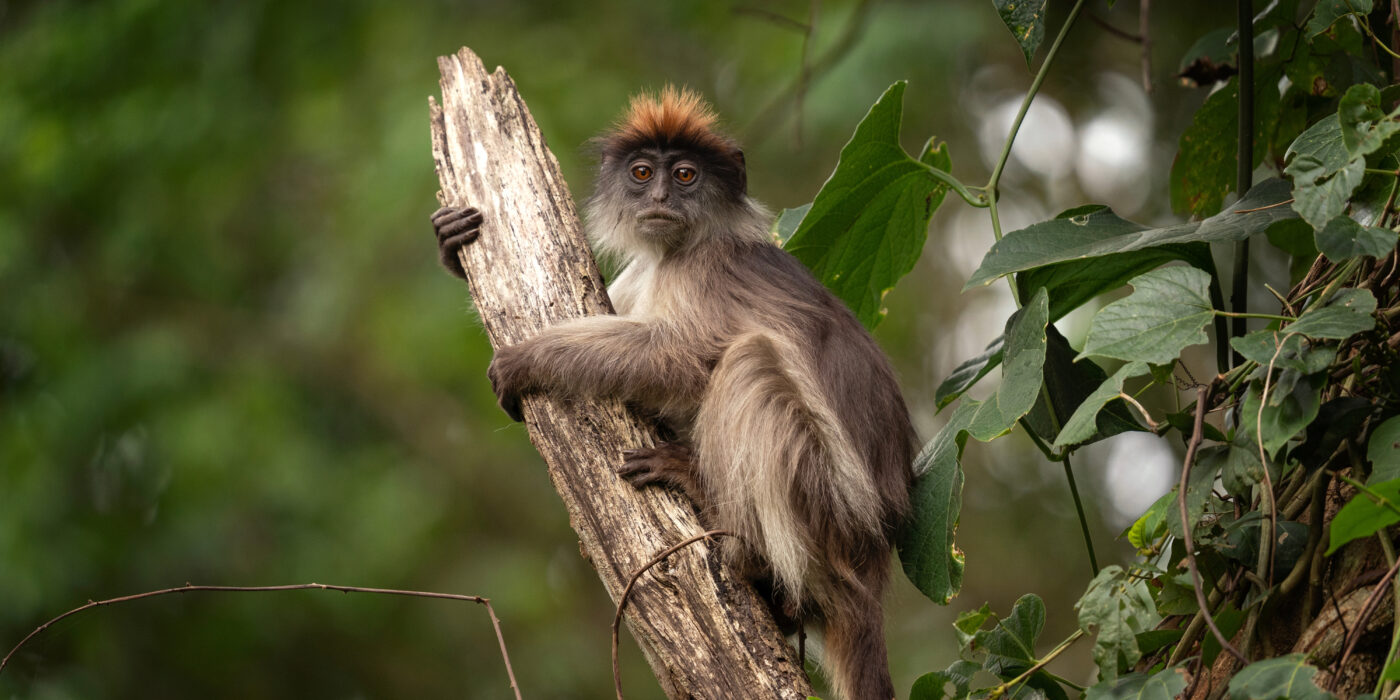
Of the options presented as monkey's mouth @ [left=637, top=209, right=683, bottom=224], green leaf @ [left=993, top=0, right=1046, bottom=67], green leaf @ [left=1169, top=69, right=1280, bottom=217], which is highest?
monkey's mouth @ [left=637, top=209, right=683, bottom=224]

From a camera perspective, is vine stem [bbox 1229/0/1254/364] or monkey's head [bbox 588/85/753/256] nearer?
vine stem [bbox 1229/0/1254/364]

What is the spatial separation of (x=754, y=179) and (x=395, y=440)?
11.5ft

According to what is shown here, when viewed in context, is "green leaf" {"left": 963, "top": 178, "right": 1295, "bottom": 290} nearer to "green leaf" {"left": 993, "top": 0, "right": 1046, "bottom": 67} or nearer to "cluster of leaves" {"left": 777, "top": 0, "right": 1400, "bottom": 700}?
"cluster of leaves" {"left": 777, "top": 0, "right": 1400, "bottom": 700}

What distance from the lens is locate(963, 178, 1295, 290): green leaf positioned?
2.82m

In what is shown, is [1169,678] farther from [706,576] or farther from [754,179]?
[754,179]

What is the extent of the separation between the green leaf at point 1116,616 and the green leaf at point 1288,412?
48cm

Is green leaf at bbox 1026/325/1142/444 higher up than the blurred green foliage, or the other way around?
the blurred green foliage

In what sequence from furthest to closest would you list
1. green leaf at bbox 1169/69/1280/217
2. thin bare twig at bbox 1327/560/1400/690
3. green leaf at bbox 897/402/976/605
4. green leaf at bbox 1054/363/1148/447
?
green leaf at bbox 1169/69/1280/217
green leaf at bbox 897/402/976/605
green leaf at bbox 1054/363/1148/447
thin bare twig at bbox 1327/560/1400/690

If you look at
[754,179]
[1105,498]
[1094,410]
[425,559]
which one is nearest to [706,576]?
[1094,410]

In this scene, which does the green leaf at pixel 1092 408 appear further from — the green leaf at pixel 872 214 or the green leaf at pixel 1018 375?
the green leaf at pixel 872 214

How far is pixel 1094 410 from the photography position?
260 centimetres

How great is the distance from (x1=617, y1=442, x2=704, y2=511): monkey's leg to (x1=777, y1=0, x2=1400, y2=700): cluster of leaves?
0.81 m

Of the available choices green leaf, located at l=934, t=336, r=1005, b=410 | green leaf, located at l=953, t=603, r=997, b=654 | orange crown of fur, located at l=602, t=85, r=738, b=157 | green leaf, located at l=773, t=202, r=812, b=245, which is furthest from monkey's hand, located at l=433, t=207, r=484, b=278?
green leaf, located at l=953, t=603, r=997, b=654

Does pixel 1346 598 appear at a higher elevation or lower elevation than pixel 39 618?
lower
